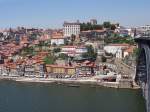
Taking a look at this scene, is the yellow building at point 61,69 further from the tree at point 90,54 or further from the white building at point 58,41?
the white building at point 58,41

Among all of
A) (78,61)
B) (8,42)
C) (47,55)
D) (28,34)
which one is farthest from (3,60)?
(28,34)

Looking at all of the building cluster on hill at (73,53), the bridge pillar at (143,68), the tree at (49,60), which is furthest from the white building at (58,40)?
the bridge pillar at (143,68)

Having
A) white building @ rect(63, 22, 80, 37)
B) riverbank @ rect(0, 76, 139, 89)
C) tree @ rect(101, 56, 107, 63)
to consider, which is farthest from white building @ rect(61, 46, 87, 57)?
white building @ rect(63, 22, 80, 37)

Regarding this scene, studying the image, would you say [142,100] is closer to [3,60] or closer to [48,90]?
[48,90]

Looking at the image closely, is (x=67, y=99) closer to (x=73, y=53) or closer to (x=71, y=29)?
(x=73, y=53)

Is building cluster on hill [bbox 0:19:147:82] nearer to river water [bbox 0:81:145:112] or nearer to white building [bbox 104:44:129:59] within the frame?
white building [bbox 104:44:129:59]
